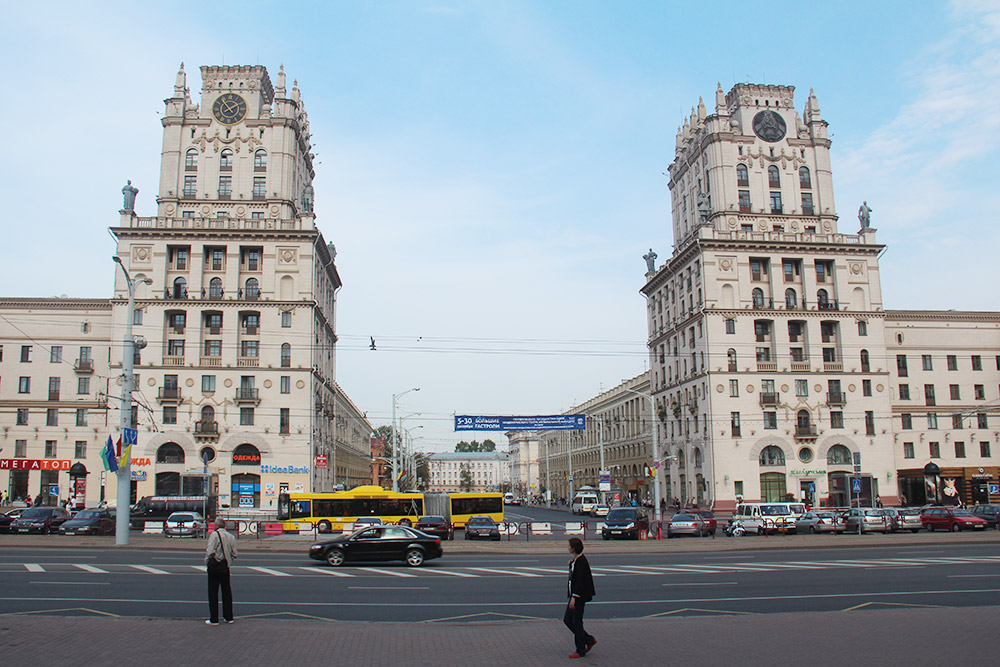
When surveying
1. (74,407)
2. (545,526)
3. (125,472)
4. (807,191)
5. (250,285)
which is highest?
(807,191)

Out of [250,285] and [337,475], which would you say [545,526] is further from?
[337,475]

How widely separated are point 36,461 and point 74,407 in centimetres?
524

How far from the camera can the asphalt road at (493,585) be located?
52.9ft

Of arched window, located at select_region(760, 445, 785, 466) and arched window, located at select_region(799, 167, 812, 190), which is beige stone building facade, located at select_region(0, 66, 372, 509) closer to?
arched window, located at select_region(760, 445, 785, 466)

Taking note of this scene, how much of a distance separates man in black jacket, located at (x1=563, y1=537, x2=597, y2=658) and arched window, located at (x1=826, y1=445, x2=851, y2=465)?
62.7 metres

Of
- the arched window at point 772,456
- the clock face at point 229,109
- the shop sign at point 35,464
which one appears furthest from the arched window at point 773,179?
the shop sign at point 35,464

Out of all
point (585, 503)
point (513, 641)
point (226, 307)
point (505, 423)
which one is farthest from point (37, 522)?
point (585, 503)

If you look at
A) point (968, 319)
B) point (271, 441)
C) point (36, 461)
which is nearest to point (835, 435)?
point (968, 319)

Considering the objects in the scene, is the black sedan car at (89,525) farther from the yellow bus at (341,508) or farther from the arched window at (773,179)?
the arched window at (773,179)

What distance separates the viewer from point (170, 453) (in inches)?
2499

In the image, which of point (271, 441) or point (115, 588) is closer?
point (115, 588)

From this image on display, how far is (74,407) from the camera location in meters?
68.1

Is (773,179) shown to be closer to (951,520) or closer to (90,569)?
(951,520)

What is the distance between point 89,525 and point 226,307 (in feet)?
85.0
